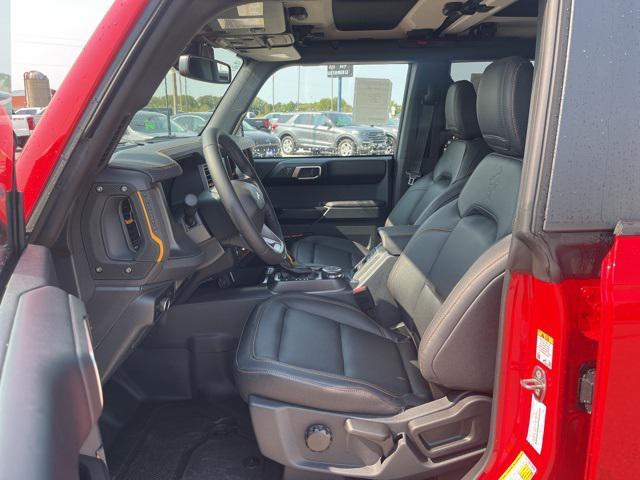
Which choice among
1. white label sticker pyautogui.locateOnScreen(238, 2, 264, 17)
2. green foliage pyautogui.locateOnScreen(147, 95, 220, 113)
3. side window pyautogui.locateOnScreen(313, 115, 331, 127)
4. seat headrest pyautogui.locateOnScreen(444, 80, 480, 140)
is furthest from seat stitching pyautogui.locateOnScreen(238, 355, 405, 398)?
side window pyautogui.locateOnScreen(313, 115, 331, 127)

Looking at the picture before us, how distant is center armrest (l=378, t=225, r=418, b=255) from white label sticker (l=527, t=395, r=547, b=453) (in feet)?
4.59

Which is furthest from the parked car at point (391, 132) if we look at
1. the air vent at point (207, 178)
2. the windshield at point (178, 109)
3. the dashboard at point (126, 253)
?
the dashboard at point (126, 253)

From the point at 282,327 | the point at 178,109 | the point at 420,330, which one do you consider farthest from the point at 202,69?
the point at 420,330

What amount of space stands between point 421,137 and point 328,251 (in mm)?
1011

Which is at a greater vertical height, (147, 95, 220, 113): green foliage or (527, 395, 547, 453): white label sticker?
(147, 95, 220, 113): green foliage

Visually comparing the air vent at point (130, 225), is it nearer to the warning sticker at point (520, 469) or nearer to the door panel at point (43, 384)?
the door panel at point (43, 384)

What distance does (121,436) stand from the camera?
187cm

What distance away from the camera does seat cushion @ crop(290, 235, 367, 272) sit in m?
3.04


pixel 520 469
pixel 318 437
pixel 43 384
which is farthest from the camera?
pixel 318 437

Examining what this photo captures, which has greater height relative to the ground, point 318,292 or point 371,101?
point 371,101

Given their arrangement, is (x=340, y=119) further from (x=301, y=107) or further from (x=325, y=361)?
(x=325, y=361)

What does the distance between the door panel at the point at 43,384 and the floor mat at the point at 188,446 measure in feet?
3.43

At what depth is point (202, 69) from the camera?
6.74 ft

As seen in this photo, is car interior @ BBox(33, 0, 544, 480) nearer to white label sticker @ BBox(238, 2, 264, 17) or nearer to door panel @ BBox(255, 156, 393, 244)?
white label sticker @ BBox(238, 2, 264, 17)
